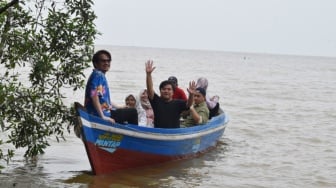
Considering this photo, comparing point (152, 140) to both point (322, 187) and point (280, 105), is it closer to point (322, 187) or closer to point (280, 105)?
point (322, 187)

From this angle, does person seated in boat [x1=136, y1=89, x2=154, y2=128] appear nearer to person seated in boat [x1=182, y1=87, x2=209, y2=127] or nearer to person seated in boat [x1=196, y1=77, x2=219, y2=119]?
person seated in boat [x1=182, y1=87, x2=209, y2=127]

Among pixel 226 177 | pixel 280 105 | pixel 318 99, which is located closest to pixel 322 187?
pixel 226 177

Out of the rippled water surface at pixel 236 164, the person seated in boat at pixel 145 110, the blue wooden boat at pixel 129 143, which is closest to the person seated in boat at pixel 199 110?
the blue wooden boat at pixel 129 143

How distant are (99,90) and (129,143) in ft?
4.24

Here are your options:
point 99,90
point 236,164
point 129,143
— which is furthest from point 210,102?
point 99,90

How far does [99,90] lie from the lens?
27.2 feet

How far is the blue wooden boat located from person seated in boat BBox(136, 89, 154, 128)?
0.54m

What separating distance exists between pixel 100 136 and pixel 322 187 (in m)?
4.16

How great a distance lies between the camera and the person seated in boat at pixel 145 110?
10164 mm

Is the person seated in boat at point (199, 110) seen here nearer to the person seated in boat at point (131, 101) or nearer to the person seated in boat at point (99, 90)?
the person seated in boat at point (131, 101)

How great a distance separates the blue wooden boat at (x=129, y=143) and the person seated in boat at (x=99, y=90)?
0.20 meters

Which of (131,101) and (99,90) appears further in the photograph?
(131,101)

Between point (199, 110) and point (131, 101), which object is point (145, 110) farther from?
point (199, 110)

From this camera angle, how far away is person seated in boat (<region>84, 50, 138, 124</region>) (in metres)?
8.20
